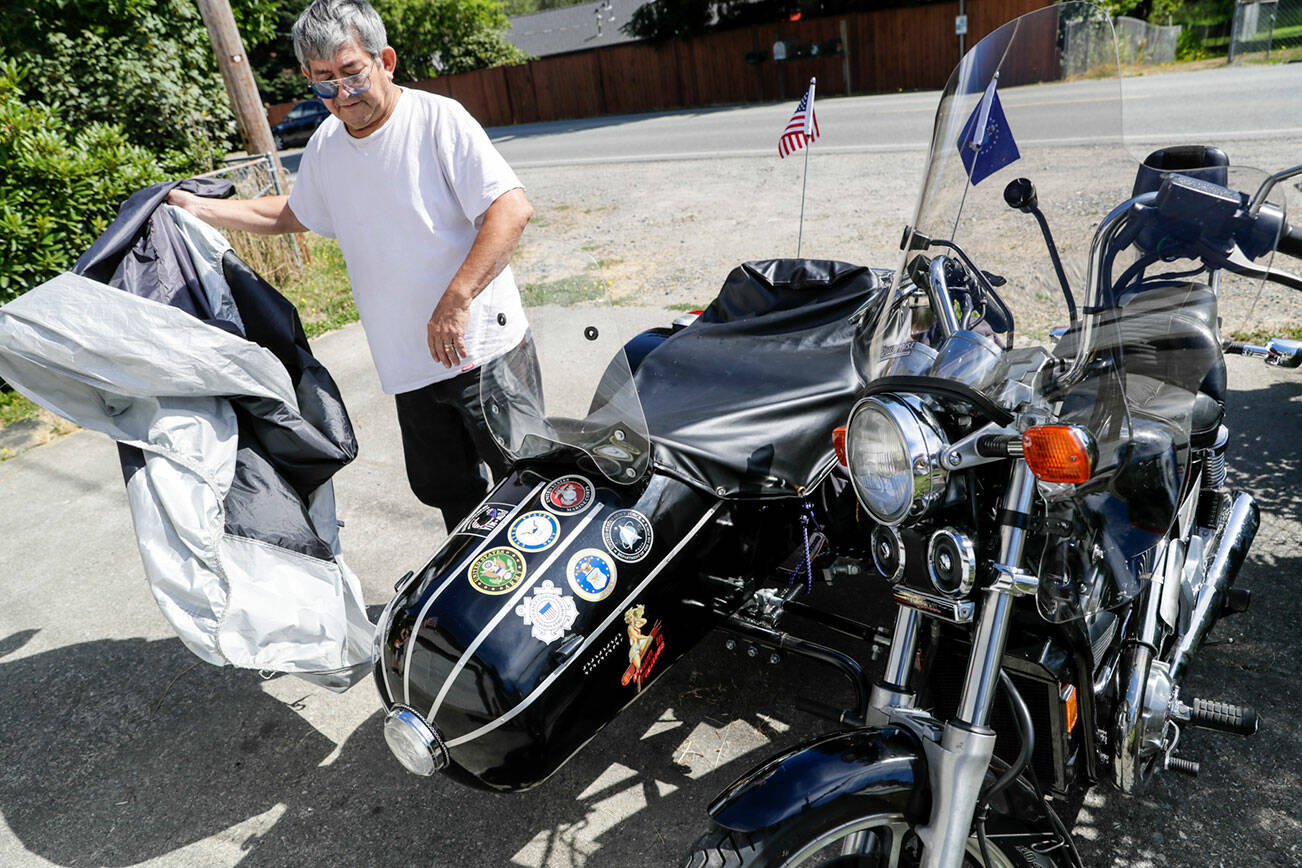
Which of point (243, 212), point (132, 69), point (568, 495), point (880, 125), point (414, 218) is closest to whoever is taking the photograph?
point (568, 495)

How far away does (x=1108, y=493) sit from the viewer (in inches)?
57.4

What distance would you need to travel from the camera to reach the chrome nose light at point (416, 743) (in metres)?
1.96

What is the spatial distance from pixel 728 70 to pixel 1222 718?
86.8 ft

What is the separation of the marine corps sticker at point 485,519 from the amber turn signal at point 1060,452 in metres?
1.33

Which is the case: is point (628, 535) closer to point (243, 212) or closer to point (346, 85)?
point (346, 85)

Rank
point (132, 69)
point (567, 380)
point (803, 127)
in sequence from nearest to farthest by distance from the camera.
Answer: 1. point (567, 380)
2. point (803, 127)
3. point (132, 69)

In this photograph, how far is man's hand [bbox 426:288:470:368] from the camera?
8.19 ft

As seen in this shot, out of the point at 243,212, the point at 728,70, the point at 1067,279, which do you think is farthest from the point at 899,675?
the point at 728,70

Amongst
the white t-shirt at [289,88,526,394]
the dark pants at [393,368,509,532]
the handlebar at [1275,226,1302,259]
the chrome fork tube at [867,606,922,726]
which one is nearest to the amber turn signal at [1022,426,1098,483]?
the chrome fork tube at [867,606,922,726]

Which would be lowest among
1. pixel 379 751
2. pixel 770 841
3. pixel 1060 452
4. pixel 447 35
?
pixel 379 751

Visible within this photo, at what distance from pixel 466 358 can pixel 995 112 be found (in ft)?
5.26

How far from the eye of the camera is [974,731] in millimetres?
1431

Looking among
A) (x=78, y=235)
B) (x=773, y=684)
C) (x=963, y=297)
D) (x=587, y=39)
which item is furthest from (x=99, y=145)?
(x=587, y=39)

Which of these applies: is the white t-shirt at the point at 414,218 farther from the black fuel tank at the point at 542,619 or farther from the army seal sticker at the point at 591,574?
the army seal sticker at the point at 591,574
